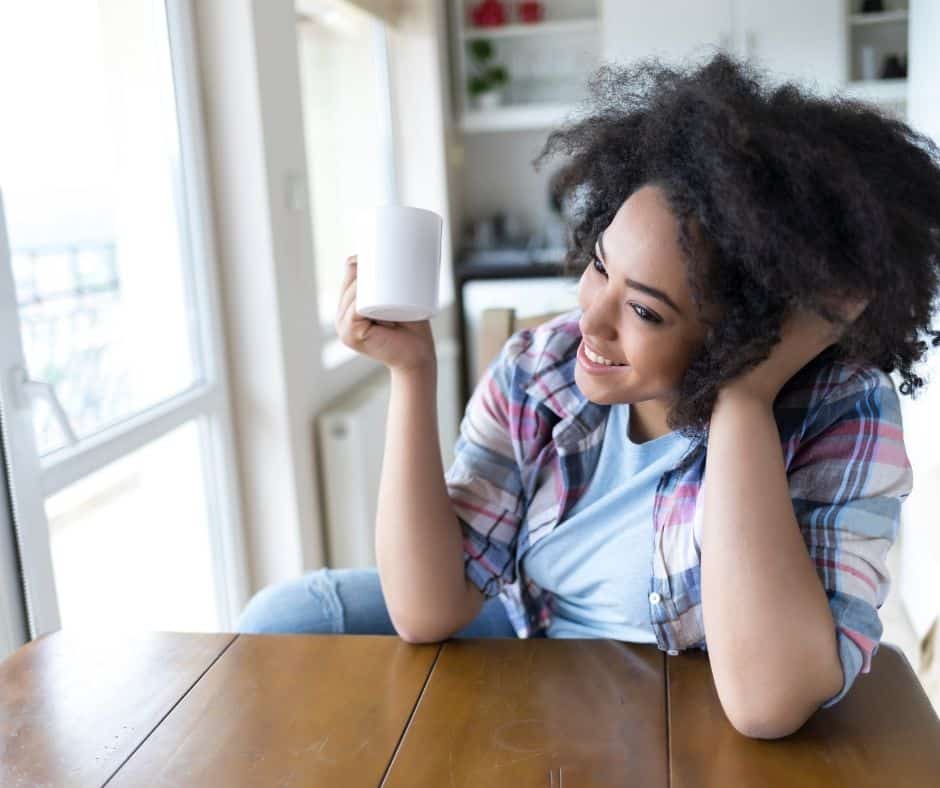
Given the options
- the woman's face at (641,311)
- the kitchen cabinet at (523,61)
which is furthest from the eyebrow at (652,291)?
the kitchen cabinet at (523,61)

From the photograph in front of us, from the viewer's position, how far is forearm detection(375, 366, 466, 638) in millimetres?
1025

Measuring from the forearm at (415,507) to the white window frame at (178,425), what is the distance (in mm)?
669

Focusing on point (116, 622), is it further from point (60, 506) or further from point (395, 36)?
point (395, 36)

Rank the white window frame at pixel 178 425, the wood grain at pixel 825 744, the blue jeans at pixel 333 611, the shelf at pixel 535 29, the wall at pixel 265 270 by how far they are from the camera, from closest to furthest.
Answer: the wood grain at pixel 825 744 < the blue jeans at pixel 333 611 < the white window frame at pixel 178 425 < the wall at pixel 265 270 < the shelf at pixel 535 29

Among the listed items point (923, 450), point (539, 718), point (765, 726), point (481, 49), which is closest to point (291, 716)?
point (539, 718)

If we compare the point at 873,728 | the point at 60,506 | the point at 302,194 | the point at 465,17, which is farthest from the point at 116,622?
the point at 465,17

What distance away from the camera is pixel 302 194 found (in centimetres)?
229

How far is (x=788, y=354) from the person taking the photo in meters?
0.85

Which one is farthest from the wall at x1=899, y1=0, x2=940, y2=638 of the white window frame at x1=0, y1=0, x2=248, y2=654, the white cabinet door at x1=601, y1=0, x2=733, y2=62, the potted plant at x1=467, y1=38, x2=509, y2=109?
the potted plant at x1=467, y1=38, x2=509, y2=109

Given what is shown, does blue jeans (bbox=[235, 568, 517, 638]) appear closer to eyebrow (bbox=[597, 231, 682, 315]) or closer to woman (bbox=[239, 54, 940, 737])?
woman (bbox=[239, 54, 940, 737])

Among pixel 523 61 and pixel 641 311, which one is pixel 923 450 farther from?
pixel 523 61

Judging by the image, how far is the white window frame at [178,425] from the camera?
Result: 1.42 meters

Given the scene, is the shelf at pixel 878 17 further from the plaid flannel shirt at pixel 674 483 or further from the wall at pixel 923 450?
the plaid flannel shirt at pixel 674 483

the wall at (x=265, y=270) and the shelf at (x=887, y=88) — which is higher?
the shelf at (x=887, y=88)
